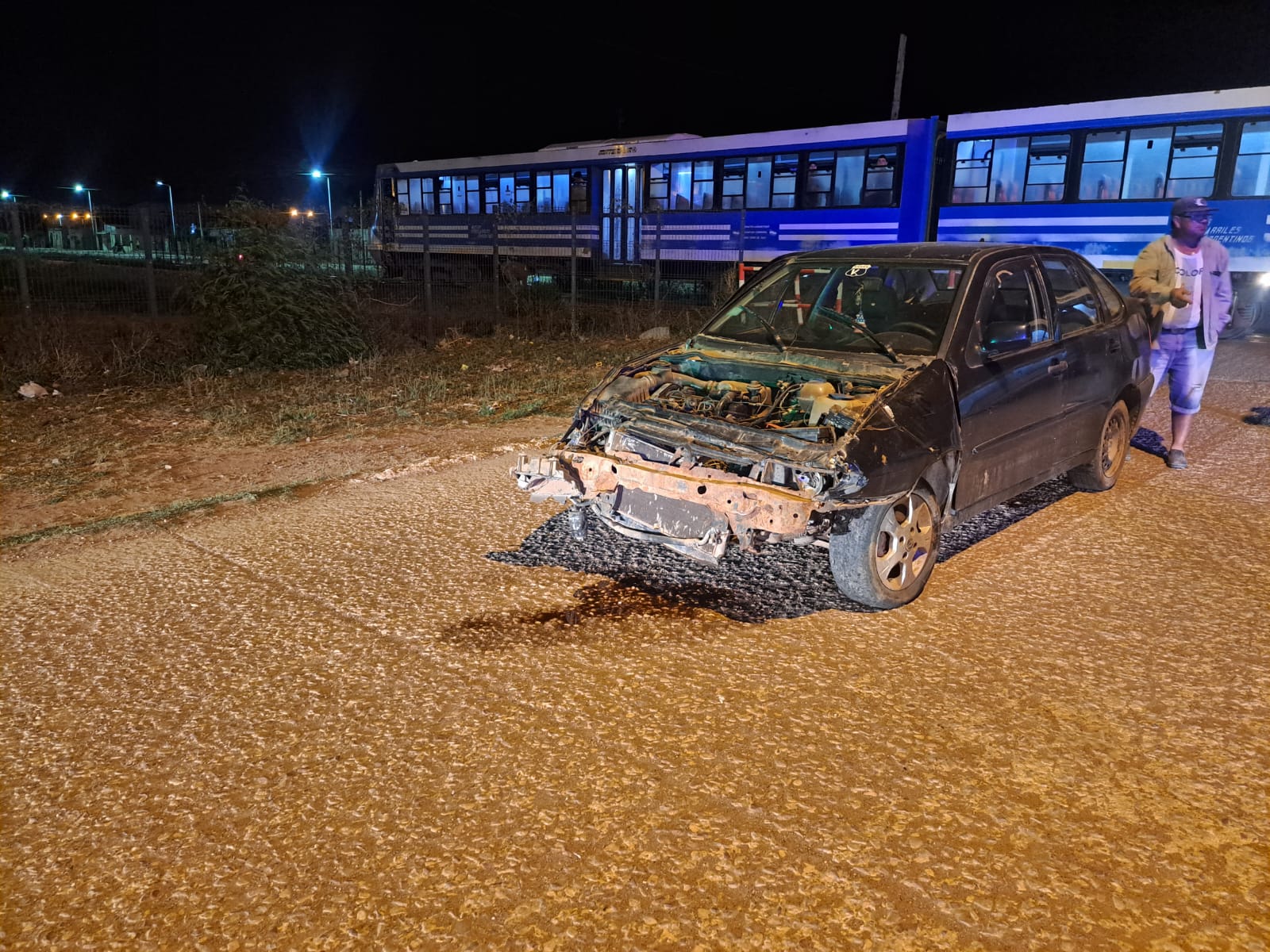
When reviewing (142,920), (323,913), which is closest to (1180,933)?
(323,913)

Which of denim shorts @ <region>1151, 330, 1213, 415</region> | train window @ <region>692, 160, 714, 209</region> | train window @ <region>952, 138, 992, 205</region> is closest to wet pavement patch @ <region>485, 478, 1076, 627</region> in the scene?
denim shorts @ <region>1151, 330, 1213, 415</region>

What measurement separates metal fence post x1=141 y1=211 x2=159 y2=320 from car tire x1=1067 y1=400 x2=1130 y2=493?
1328 cm

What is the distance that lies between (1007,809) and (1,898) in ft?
8.98

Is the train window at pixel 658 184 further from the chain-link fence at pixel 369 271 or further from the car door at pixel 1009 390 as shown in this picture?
the car door at pixel 1009 390

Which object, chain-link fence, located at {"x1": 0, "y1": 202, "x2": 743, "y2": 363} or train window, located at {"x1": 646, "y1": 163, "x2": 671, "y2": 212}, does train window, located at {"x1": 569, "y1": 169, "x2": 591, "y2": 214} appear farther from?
train window, located at {"x1": 646, "y1": 163, "x2": 671, "y2": 212}

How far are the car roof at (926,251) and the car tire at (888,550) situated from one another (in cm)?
153

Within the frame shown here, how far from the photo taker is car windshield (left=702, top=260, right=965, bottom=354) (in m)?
4.82

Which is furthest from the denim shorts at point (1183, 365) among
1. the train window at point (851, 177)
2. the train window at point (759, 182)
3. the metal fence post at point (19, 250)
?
the train window at point (759, 182)

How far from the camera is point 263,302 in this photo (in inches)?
444

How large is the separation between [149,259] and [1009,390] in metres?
13.5

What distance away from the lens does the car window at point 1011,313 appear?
15.7ft

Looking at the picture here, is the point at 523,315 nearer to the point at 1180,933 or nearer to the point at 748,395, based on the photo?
the point at 748,395

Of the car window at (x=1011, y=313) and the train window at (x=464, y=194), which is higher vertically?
the train window at (x=464, y=194)

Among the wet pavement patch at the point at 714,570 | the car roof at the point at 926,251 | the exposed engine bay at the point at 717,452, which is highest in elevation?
the car roof at the point at 926,251
